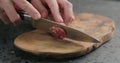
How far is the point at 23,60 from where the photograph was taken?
72 centimetres

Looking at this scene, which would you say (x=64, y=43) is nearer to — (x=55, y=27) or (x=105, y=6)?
(x=55, y=27)

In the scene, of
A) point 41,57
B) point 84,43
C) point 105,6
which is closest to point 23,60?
point 41,57

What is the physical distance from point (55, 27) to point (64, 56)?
0.11m

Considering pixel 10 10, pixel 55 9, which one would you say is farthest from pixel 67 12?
pixel 10 10

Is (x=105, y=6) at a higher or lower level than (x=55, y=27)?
lower

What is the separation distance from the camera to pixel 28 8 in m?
0.76

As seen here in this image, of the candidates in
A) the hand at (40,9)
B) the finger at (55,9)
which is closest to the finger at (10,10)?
the hand at (40,9)

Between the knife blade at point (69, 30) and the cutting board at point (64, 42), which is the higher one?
the knife blade at point (69, 30)

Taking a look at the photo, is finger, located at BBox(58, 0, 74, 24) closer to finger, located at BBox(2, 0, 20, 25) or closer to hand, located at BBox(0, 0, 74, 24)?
hand, located at BBox(0, 0, 74, 24)

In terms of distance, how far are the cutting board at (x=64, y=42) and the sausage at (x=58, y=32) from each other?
13 mm

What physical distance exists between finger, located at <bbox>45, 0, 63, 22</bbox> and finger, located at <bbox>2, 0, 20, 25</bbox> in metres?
0.11

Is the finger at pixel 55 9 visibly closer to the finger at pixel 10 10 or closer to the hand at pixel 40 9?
the hand at pixel 40 9

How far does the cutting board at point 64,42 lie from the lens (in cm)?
71

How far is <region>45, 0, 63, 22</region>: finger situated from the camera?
2.63 feet
